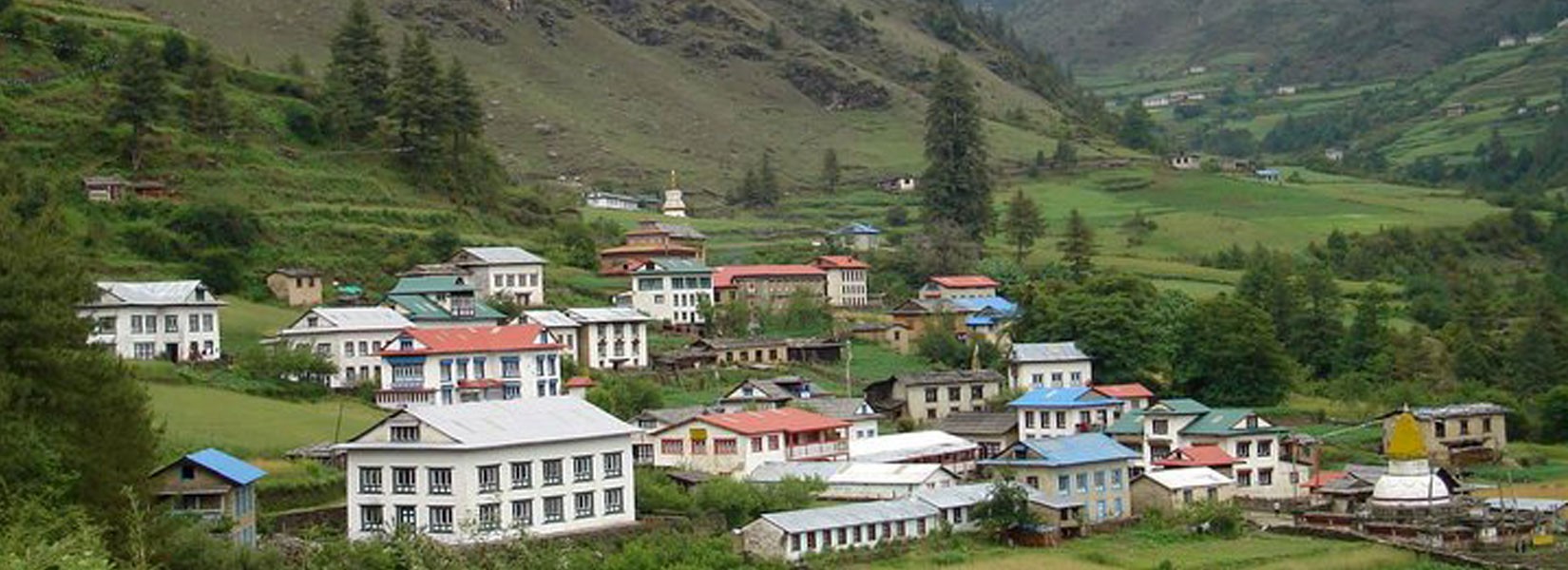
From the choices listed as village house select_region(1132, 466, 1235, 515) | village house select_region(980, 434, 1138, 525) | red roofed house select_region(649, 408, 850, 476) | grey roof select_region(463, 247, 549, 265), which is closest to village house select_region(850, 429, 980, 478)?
red roofed house select_region(649, 408, 850, 476)

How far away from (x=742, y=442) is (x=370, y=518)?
10.8m

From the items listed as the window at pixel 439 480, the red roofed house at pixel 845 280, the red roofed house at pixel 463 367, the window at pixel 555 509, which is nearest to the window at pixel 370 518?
the window at pixel 439 480

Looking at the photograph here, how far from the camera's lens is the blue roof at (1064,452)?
46.6 m

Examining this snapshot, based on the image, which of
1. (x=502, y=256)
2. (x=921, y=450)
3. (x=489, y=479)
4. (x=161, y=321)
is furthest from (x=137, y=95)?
(x=489, y=479)

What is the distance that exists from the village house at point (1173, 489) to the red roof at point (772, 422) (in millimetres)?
6854

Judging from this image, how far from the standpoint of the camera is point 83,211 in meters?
61.2

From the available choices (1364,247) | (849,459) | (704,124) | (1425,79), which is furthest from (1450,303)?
(1425,79)

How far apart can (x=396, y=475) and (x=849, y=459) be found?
12.9 meters

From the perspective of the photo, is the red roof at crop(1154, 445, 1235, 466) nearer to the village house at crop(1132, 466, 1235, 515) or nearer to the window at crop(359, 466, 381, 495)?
the village house at crop(1132, 466, 1235, 515)

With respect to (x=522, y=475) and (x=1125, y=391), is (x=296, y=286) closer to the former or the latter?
(x=1125, y=391)

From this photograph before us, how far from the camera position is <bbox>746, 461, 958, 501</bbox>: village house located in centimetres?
4644

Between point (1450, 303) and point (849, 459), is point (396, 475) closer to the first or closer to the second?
point (849, 459)

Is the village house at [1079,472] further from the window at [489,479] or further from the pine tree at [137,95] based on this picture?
the pine tree at [137,95]

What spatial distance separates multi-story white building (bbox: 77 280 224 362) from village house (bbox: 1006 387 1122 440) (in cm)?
1912
